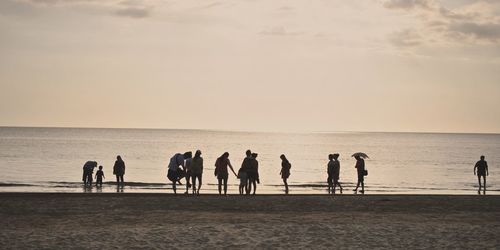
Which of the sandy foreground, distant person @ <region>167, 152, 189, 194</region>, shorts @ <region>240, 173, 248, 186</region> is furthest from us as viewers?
shorts @ <region>240, 173, 248, 186</region>

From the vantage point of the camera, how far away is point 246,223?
16812 millimetres

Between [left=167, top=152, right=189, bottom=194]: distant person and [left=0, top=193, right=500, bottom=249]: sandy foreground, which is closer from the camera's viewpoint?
[left=0, top=193, right=500, bottom=249]: sandy foreground

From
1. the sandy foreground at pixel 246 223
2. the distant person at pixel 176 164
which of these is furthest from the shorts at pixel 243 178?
the sandy foreground at pixel 246 223

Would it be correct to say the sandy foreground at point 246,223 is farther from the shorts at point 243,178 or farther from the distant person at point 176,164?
the shorts at point 243,178

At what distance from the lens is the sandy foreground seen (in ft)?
45.3

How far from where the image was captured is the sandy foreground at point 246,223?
13.8m

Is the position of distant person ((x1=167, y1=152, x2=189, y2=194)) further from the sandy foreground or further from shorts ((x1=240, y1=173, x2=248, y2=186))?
shorts ((x1=240, y1=173, x2=248, y2=186))

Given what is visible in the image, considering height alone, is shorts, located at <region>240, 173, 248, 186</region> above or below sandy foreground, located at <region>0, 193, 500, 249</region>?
above

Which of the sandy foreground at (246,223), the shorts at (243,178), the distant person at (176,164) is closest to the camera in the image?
the sandy foreground at (246,223)

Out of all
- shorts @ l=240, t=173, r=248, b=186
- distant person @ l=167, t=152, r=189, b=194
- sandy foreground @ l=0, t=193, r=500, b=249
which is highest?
distant person @ l=167, t=152, r=189, b=194

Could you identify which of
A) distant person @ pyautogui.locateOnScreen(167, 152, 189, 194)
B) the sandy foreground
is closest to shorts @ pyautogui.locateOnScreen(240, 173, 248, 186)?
distant person @ pyautogui.locateOnScreen(167, 152, 189, 194)

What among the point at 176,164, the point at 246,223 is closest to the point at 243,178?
the point at 176,164

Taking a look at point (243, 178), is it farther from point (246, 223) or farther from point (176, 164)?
point (246, 223)

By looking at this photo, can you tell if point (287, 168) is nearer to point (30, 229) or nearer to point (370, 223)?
point (370, 223)
